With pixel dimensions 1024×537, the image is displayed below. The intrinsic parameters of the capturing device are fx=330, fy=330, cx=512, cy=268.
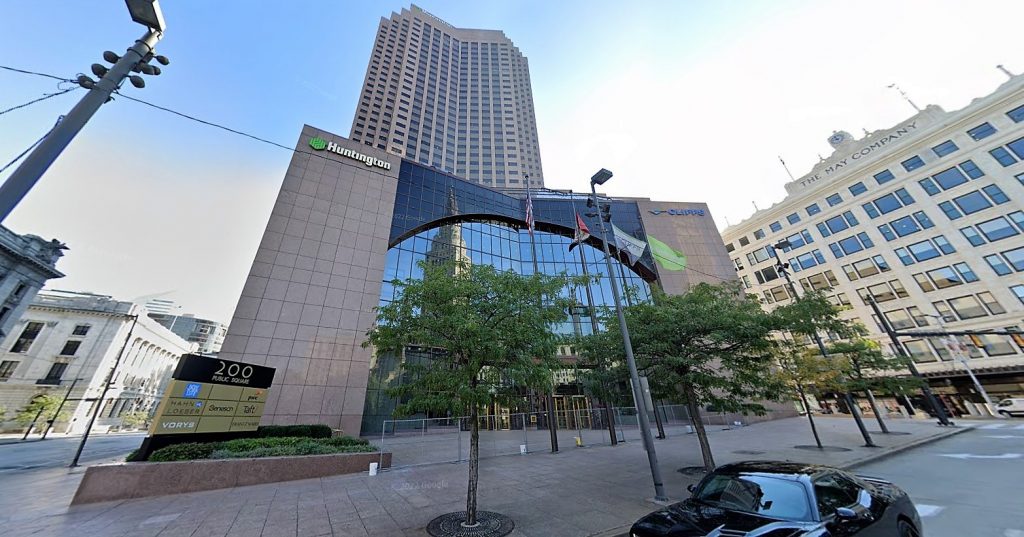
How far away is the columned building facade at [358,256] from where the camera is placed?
21.0m

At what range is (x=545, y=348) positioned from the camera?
27.8 ft

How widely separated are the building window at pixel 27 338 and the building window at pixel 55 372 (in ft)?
12.1

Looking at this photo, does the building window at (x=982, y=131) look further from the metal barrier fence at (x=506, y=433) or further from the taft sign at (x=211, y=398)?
the taft sign at (x=211, y=398)

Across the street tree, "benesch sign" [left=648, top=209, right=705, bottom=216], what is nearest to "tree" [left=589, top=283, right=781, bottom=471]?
the street tree

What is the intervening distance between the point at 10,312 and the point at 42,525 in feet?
193

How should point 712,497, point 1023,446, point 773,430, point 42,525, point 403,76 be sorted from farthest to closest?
1. point 403,76
2. point 773,430
3. point 1023,446
4. point 42,525
5. point 712,497

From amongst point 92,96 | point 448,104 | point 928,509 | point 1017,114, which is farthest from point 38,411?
point 1017,114

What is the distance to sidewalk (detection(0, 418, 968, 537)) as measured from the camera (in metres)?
7.37

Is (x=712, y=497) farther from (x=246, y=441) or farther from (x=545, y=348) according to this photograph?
(x=246, y=441)

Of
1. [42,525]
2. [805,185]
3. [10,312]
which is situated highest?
[805,185]

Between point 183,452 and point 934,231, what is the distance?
6906 cm

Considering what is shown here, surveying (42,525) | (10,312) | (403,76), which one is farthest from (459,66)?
(42,525)

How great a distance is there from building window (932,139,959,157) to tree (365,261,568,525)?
62.5 metres

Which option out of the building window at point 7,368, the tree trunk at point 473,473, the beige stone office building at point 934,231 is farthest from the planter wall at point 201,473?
the building window at point 7,368
